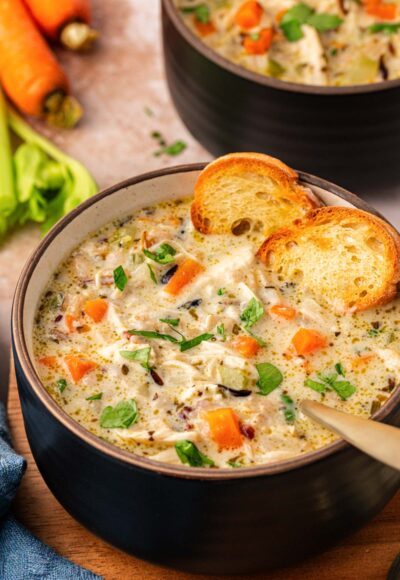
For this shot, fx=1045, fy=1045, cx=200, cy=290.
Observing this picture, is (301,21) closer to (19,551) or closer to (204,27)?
(204,27)

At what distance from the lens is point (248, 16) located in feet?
14.0

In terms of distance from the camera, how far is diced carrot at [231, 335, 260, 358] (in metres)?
2.86

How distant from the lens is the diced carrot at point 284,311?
2.98m

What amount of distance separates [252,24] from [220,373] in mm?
1991

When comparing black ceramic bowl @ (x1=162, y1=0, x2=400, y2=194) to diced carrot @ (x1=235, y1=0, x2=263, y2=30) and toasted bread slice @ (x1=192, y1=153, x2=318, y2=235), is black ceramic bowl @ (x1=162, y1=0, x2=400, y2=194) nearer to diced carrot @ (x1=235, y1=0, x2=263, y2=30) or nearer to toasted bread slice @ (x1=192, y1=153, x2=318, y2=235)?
diced carrot @ (x1=235, y1=0, x2=263, y2=30)

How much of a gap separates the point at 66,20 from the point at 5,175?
0.95 meters

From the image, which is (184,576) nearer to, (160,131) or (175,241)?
(175,241)

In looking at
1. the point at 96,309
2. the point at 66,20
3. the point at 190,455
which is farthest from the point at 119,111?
the point at 190,455

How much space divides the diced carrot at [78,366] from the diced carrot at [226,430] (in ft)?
1.27

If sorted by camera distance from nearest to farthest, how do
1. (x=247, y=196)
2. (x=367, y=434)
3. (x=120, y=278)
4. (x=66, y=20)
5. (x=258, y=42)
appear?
(x=367, y=434) < (x=120, y=278) < (x=247, y=196) < (x=258, y=42) < (x=66, y=20)

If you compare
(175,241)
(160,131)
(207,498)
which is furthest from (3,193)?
(207,498)

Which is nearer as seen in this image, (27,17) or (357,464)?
(357,464)

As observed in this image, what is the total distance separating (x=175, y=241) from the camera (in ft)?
10.6

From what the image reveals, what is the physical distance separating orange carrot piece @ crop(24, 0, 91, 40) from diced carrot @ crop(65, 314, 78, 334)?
7.34ft
